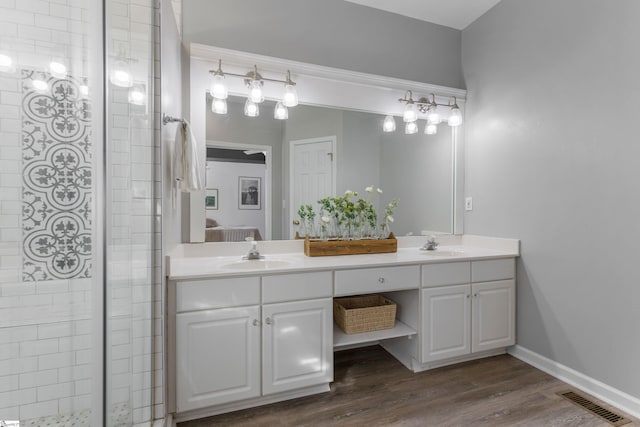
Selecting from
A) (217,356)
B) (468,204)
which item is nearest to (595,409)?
(468,204)

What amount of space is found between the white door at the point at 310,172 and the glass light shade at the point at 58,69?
161 cm

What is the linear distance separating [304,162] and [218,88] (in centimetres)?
76

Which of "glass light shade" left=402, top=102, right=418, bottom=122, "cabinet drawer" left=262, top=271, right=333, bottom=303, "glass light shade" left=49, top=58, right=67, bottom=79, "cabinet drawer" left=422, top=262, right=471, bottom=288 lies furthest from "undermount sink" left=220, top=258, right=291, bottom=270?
"glass light shade" left=402, top=102, right=418, bottom=122

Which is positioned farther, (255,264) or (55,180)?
(255,264)

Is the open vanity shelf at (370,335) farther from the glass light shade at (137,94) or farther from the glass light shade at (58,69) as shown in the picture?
the glass light shade at (58,69)

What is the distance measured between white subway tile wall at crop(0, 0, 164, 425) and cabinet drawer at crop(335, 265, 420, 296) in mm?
1025

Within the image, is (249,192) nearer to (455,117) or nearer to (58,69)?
(58,69)

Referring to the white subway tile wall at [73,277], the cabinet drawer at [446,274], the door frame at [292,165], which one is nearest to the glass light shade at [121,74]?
the white subway tile wall at [73,277]

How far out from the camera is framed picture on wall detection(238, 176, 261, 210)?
2.20 meters

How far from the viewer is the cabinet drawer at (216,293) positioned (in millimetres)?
1544

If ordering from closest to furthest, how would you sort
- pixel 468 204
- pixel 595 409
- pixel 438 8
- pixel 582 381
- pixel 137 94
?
pixel 137 94, pixel 595 409, pixel 582 381, pixel 438 8, pixel 468 204

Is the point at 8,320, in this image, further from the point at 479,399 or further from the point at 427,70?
the point at 427,70

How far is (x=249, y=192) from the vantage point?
2.23 m

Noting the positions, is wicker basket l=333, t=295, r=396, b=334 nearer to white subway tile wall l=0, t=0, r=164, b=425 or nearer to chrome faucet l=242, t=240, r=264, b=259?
chrome faucet l=242, t=240, r=264, b=259
